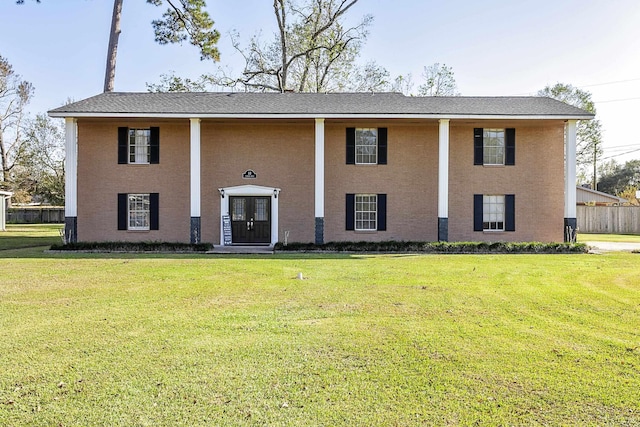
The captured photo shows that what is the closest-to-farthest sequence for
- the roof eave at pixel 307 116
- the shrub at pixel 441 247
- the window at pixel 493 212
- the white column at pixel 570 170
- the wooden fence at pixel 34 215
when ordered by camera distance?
the shrub at pixel 441 247, the roof eave at pixel 307 116, the white column at pixel 570 170, the window at pixel 493 212, the wooden fence at pixel 34 215

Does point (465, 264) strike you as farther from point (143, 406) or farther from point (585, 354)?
point (143, 406)

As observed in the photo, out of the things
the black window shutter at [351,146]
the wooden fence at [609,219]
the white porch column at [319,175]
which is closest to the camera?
the white porch column at [319,175]

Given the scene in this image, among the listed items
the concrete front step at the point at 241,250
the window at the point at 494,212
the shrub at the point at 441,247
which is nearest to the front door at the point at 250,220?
the concrete front step at the point at 241,250

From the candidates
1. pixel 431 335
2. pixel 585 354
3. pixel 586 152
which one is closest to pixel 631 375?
pixel 585 354

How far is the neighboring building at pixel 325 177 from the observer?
58.1 feet

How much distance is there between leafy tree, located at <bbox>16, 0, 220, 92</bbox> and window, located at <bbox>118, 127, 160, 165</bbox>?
902cm

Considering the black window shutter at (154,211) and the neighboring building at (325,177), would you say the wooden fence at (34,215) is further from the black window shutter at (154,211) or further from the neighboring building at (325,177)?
the black window shutter at (154,211)

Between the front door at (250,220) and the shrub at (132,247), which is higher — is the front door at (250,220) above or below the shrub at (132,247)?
above

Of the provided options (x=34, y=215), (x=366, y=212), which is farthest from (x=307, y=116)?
(x=34, y=215)

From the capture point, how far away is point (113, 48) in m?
24.2

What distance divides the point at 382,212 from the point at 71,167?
12034 millimetres

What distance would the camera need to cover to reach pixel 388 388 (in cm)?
400

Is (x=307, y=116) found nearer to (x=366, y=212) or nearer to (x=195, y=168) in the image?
(x=366, y=212)

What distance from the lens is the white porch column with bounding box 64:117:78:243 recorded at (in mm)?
16969
